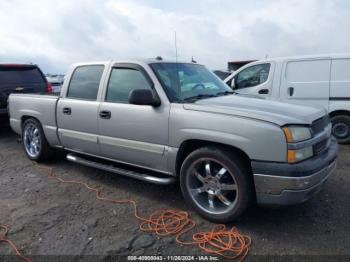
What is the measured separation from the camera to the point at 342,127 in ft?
22.9

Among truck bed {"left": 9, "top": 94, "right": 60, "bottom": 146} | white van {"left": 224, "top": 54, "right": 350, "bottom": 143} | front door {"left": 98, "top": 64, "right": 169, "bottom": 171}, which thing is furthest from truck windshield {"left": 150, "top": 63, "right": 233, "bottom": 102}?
white van {"left": 224, "top": 54, "right": 350, "bottom": 143}

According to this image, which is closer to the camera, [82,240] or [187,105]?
[82,240]

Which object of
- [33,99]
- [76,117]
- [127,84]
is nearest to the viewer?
[127,84]

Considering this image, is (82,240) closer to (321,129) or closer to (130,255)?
(130,255)

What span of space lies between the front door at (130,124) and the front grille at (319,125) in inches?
61.7

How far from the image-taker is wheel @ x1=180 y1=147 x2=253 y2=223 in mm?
3307

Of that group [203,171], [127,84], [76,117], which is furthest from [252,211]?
[76,117]

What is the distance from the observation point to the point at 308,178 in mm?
3070

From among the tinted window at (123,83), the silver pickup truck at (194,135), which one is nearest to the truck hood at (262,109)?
the silver pickup truck at (194,135)

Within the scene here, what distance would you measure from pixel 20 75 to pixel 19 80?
0.52ft

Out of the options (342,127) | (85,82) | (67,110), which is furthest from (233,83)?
(67,110)

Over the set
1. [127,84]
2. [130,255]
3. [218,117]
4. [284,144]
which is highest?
[127,84]

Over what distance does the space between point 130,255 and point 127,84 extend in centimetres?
217

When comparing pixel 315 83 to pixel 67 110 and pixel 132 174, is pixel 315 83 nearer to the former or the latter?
pixel 132 174
